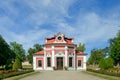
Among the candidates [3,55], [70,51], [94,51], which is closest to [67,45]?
[70,51]

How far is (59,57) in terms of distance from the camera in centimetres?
5691

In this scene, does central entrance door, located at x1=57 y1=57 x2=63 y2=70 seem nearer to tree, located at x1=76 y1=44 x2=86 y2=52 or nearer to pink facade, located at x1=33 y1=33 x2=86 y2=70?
pink facade, located at x1=33 y1=33 x2=86 y2=70

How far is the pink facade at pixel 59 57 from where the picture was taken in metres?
56.6

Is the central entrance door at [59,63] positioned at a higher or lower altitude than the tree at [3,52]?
lower

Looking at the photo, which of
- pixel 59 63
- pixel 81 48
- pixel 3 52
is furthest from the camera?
pixel 81 48

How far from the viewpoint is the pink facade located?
5662cm

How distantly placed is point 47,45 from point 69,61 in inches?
251

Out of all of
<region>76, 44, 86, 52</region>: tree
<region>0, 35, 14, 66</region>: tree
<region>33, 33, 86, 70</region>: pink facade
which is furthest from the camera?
<region>76, 44, 86, 52</region>: tree

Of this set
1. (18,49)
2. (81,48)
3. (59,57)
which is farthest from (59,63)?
(18,49)

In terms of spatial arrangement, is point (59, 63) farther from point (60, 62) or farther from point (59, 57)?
point (59, 57)

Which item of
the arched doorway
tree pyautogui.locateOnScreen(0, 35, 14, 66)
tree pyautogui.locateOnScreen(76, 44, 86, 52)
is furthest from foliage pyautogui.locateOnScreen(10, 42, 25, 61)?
the arched doorway

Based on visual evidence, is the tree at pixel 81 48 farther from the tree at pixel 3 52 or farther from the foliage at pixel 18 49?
the tree at pixel 3 52

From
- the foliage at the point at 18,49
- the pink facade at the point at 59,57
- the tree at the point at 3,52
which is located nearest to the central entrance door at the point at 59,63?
the pink facade at the point at 59,57

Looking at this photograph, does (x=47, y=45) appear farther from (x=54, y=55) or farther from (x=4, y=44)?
(x=4, y=44)
